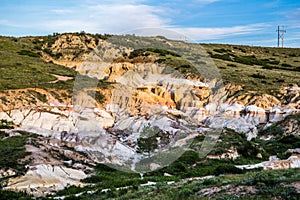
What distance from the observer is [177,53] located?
85062 mm

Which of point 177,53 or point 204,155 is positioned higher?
point 177,53

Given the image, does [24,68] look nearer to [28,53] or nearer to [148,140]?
[28,53]

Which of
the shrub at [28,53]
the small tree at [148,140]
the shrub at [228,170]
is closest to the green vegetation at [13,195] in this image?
the shrub at [228,170]

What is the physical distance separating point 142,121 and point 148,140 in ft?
26.2

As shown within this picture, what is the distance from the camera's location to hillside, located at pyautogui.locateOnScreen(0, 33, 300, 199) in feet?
76.5

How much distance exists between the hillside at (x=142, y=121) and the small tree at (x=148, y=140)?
4.9 inches

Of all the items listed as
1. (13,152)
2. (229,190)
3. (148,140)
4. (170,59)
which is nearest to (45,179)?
(13,152)

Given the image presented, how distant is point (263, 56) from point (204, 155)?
2998 inches

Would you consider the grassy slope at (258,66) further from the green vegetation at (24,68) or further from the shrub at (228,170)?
Answer: the shrub at (228,170)

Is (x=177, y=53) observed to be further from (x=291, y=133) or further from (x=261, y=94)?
(x=291, y=133)

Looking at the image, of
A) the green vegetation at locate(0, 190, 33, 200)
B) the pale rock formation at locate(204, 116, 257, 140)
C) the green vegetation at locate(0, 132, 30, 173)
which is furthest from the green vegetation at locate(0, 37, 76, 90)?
the green vegetation at locate(0, 190, 33, 200)

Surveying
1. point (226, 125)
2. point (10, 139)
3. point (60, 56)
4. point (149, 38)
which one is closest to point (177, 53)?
point (149, 38)

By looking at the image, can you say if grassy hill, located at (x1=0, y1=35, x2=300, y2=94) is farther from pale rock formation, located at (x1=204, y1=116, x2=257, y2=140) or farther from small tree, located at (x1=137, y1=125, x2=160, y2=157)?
small tree, located at (x1=137, y1=125, x2=160, y2=157)

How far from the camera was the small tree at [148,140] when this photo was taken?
3688 cm
